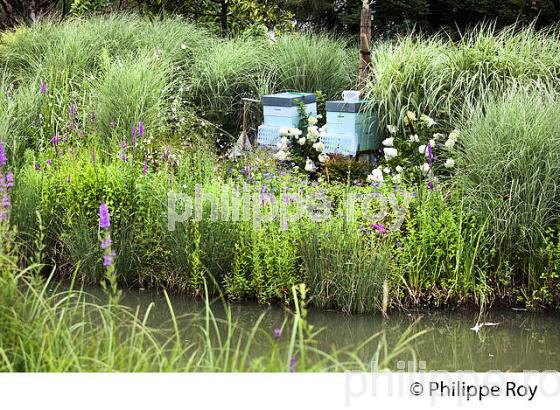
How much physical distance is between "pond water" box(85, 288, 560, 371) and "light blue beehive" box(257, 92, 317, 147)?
7.91ft

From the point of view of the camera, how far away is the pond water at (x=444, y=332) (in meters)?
4.41

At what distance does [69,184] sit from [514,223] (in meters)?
2.89

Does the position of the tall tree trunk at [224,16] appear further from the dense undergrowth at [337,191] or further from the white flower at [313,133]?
the white flower at [313,133]

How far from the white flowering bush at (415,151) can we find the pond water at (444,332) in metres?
1.48

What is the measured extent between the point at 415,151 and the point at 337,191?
1.12m

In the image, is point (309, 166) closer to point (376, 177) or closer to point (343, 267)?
point (376, 177)

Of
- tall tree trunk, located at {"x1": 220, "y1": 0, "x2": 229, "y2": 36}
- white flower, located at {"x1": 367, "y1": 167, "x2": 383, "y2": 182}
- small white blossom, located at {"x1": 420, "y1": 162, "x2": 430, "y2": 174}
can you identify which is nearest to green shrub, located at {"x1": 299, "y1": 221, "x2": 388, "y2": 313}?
white flower, located at {"x1": 367, "y1": 167, "x2": 383, "y2": 182}

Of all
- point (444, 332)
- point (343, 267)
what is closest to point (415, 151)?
point (343, 267)

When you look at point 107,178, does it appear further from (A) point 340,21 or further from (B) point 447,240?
(A) point 340,21

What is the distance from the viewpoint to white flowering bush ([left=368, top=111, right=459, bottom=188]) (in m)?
6.31

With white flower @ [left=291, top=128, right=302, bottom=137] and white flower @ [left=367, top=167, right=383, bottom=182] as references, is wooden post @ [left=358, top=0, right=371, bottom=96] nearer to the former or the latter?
white flower @ [left=291, top=128, right=302, bottom=137]

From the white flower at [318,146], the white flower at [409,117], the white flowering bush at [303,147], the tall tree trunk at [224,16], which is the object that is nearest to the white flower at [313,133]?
the white flowering bush at [303,147]
